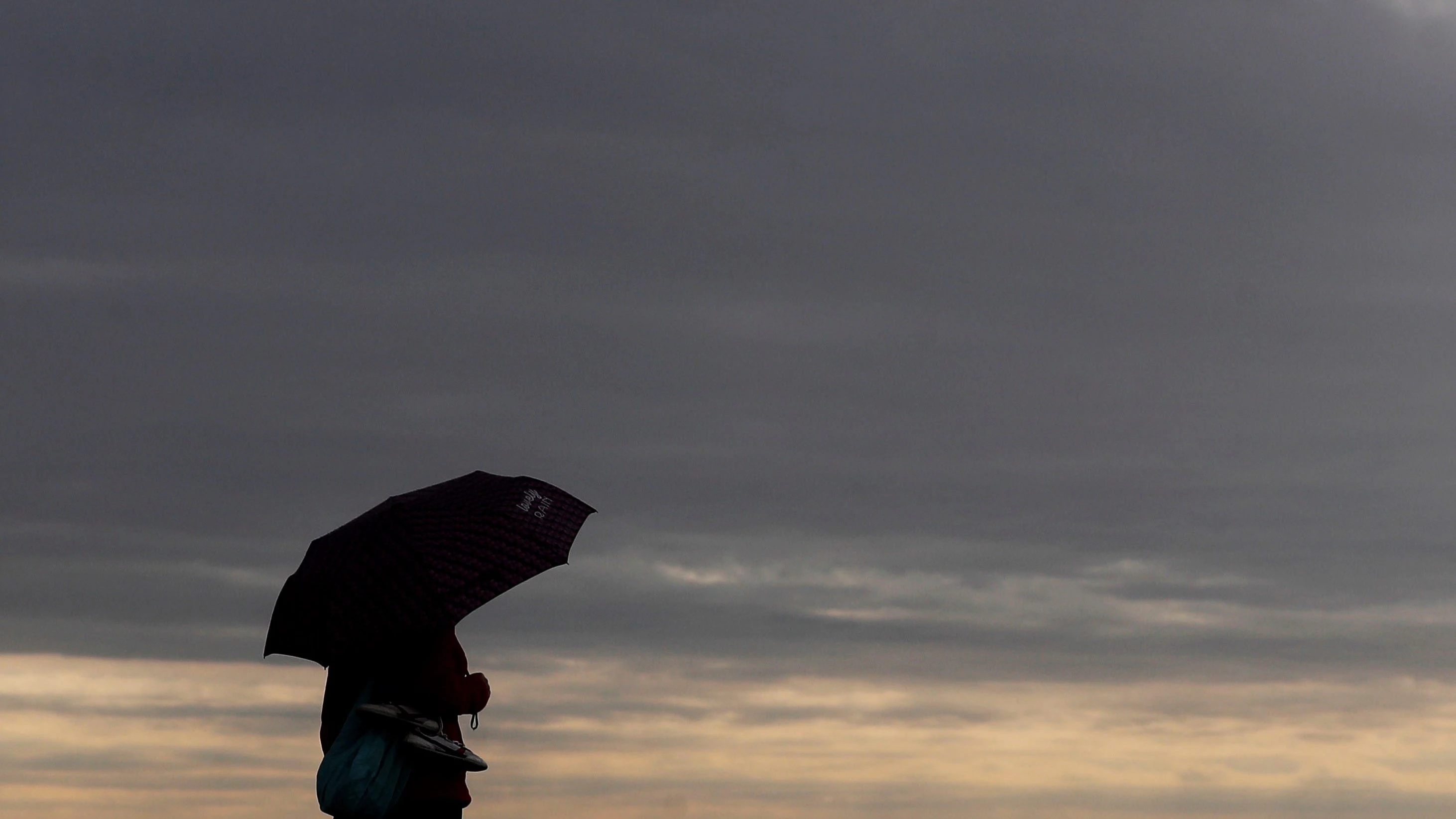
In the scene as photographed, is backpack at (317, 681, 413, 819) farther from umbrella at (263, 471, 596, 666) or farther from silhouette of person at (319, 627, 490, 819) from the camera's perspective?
umbrella at (263, 471, 596, 666)

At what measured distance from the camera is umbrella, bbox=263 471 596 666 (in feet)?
39.5

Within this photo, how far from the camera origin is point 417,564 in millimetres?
12188

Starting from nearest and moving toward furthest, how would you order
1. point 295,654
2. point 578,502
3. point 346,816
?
point 346,816, point 295,654, point 578,502

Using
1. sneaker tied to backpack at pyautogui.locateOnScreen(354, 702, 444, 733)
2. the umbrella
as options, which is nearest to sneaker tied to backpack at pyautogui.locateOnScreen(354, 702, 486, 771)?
sneaker tied to backpack at pyautogui.locateOnScreen(354, 702, 444, 733)

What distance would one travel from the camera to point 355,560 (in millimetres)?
12539

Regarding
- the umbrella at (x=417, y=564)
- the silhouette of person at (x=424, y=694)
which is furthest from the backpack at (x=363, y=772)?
the umbrella at (x=417, y=564)

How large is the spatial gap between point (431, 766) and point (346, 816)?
603 millimetres

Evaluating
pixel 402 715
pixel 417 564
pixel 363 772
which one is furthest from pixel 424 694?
pixel 417 564

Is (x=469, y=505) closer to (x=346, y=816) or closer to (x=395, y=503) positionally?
(x=395, y=503)

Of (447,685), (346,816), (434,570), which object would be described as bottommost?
(346,816)

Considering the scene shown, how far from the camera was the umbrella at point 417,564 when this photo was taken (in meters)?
12.0

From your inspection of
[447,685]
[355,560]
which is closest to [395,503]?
[355,560]

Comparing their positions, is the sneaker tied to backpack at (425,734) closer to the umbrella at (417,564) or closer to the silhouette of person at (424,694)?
the silhouette of person at (424,694)

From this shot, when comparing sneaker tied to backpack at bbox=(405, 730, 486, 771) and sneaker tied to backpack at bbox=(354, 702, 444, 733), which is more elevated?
sneaker tied to backpack at bbox=(354, 702, 444, 733)
